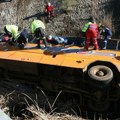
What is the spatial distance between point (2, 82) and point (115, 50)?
3.61 m

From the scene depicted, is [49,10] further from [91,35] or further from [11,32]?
[91,35]

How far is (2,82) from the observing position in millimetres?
9500

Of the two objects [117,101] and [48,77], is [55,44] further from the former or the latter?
[117,101]

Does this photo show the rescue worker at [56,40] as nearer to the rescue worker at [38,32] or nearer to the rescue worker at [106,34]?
the rescue worker at [38,32]

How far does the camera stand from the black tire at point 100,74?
7496 millimetres

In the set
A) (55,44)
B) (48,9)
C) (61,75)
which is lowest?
(61,75)

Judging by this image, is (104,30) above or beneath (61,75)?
above

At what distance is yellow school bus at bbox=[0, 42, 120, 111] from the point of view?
25.5 ft

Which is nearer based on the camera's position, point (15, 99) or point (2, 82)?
point (15, 99)

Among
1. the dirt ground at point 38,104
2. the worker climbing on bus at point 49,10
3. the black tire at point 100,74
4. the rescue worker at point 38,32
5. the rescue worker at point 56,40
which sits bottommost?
the dirt ground at point 38,104

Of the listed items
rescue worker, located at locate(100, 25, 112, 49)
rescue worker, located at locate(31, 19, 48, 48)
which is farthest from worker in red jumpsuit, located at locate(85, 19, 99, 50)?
rescue worker, located at locate(31, 19, 48, 48)

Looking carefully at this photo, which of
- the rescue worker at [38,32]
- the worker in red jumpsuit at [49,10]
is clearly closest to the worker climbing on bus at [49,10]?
the worker in red jumpsuit at [49,10]

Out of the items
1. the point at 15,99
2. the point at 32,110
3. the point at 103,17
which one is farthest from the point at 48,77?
the point at 103,17

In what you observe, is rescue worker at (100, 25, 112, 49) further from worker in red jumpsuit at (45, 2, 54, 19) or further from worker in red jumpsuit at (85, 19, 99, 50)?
worker in red jumpsuit at (45, 2, 54, 19)
